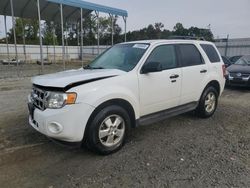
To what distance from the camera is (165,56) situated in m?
4.70

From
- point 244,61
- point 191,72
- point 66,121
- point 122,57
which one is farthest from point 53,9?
point 66,121

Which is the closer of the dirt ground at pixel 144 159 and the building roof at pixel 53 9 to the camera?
the dirt ground at pixel 144 159

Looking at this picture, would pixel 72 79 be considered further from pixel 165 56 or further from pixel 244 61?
pixel 244 61

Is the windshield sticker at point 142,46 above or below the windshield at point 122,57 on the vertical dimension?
above

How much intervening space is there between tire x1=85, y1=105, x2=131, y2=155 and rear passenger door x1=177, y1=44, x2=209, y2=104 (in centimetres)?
164

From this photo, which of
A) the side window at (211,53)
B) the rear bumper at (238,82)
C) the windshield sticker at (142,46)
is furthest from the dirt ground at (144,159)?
the rear bumper at (238,82)

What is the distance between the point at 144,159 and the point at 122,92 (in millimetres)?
1097

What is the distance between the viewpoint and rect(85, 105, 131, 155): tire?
3.56m

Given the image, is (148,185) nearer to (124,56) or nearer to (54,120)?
(54,120)

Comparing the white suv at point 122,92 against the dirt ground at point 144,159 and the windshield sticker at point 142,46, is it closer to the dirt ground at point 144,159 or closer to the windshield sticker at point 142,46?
the windshield sticker at point 142,46

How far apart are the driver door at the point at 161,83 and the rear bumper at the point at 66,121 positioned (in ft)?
3.77

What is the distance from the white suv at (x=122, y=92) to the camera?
3.39 m

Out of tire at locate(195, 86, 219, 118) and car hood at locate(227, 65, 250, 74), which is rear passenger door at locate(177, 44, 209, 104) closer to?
tire at locate(195, 86, 219, 118)

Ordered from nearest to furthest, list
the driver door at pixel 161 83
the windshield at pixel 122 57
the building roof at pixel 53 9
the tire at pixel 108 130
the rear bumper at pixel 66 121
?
the rear bumper at pixel 66 121
the tire at pixel 108 130
the driver door at pixel 161 83
the windshield at pixel 122 57
the building roof at pixel 53 9
